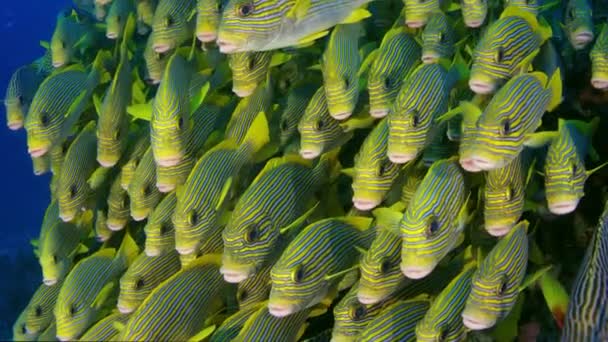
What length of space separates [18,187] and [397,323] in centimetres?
2639

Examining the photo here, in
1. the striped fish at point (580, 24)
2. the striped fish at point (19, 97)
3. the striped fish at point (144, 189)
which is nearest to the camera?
the striped fish at point (580, 24)

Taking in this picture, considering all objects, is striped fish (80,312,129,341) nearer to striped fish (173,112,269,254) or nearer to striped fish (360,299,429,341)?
striped fish (173,112,269,254)

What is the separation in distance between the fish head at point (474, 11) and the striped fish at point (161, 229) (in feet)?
7.61

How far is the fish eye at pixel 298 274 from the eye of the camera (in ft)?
10.2

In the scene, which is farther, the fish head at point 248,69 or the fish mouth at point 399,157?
the fish head at point 248,69

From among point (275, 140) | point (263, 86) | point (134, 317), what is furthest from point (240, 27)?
point (134, 317)

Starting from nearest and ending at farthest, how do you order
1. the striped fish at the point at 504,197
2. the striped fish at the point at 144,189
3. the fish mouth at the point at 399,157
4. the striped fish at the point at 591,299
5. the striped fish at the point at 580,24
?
the striped fish at the point at 591,299 → the striped fish at the point at 504,197 → the fish mouth at the point at 399,157 → the striped fish at the point at 580,24 → the striped fish at the point at 144,189

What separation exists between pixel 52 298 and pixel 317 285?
2.76 metres

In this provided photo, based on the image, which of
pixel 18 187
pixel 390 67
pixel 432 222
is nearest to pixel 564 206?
pixel 432 222

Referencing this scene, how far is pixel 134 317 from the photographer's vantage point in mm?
3277

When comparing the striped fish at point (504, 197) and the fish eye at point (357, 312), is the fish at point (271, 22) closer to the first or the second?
the striped fish at point (504, 197)


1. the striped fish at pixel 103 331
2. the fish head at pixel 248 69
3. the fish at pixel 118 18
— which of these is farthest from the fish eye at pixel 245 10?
the fish at pixel 118 18

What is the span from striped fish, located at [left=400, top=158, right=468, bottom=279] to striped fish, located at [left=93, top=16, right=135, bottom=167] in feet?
8.61

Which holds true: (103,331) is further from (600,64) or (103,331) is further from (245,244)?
(600,64)
